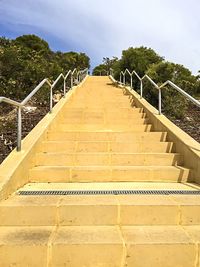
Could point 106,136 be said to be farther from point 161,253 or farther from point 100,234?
point 161,253

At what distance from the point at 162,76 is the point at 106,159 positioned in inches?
399

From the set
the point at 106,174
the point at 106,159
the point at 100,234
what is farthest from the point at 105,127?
the point at 100,234

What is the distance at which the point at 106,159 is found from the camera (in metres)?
5.41

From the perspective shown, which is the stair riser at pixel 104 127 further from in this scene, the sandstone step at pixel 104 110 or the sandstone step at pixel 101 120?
the sandstone step at pixel 104 110

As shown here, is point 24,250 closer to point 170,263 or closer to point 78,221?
point 78,221

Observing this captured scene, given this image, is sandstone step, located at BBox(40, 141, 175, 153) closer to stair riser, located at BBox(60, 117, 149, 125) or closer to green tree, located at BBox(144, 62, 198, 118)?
stair riser, located at BBox(60, 117, 149, 125)

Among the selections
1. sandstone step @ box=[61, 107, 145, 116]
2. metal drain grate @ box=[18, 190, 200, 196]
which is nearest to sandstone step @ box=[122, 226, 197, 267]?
metal drain grate @ box=[18, 190, 200, 196]

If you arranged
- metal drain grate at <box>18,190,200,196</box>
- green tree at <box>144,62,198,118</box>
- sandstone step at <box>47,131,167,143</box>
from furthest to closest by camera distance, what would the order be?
1. green tree at <box>144,62,198,118</box>
2. sandstone step at <box>47,131,167,143</box>
3. metal drain grate at <box>18,190,200,196</box>

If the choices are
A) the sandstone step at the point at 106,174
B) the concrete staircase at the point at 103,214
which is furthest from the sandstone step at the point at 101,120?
the sandstone step at the point at 106,174

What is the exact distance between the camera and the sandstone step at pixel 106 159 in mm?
5379

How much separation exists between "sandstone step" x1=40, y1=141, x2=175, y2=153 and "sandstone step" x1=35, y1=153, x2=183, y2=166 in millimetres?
427

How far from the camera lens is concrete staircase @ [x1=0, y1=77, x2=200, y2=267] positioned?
3008 millimetres

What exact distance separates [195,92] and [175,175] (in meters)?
12.0

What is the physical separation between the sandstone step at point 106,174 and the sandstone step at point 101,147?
3.21 ft
